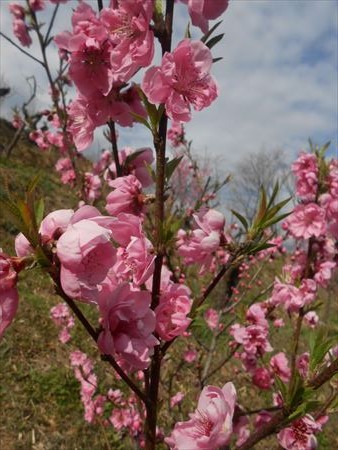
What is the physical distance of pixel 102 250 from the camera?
763 mm

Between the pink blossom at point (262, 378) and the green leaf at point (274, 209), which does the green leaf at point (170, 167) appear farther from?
the pink blossom at point (262, 378)

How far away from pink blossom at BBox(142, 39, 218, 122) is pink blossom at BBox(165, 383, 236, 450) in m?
0.65

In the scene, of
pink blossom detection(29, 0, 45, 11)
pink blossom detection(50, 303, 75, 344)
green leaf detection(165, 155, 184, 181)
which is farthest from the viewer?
pink blossom detection(50, 303, 75, 344)

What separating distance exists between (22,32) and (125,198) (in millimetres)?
3241

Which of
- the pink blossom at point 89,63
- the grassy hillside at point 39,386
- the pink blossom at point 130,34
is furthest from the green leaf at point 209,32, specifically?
the grassy hillside at point 39,386

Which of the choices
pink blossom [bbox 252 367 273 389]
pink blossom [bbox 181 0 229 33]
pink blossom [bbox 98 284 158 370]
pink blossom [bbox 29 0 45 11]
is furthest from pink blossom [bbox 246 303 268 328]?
pink blossom [bbox 29 0 45 11]

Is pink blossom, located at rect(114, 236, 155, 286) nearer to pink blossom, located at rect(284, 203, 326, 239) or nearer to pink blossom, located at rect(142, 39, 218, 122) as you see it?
pink blossom, located at rect(142, 39, 218, 122)

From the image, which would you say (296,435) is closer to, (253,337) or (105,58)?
(253,337)

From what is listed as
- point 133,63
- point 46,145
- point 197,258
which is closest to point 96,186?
point 197,258

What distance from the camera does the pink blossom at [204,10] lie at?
981mm

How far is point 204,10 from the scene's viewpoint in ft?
3.26

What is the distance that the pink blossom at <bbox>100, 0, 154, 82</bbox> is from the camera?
95 cm

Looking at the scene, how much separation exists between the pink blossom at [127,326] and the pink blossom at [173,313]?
0.46 feet

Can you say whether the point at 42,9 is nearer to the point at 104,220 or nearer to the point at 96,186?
the point at 96,186
